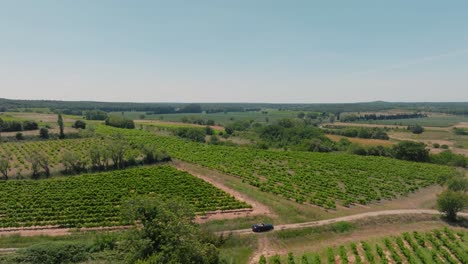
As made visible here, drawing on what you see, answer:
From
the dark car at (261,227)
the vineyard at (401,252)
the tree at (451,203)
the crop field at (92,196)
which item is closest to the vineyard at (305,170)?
the tree at (451,203)

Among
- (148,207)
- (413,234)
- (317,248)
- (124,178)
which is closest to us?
(148,207)

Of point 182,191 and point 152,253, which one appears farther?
point 182,191

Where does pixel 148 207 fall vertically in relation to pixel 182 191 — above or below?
above

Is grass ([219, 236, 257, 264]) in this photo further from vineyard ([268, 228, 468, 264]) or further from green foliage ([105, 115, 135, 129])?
green foliage ([105, 115, 135, 129])

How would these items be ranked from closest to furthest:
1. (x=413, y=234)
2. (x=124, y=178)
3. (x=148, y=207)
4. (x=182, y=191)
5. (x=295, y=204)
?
(x=148, y=207) → (x=413, y=234) → (x=295, y=204) → (x=182, y=191) → (x=124, y=178)

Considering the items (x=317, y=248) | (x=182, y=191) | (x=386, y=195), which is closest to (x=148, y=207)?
(x=317, y=248)

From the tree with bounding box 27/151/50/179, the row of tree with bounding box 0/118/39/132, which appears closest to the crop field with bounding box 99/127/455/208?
the tree with bounding box 27/151/50/179

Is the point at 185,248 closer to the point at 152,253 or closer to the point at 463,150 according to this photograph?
the point at 152,253
